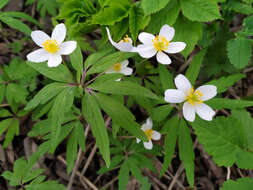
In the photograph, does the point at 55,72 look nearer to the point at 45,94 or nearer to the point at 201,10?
the point at 45,94

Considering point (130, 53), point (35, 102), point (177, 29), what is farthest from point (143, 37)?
point (35, 102)

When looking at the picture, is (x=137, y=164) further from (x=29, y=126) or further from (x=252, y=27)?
(x=252, y=27)

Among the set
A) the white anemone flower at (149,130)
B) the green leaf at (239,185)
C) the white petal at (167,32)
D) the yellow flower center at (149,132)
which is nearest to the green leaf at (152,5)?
the white petal at (167,32)

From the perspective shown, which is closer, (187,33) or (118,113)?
(118,113)

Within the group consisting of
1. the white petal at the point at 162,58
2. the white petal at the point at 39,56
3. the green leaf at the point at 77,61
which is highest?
the white petal at the point at 39,56

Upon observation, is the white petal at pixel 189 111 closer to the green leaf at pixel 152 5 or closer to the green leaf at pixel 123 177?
the green leaf at pixel 152 5

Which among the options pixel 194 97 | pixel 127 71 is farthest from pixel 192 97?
pixel 127 71
